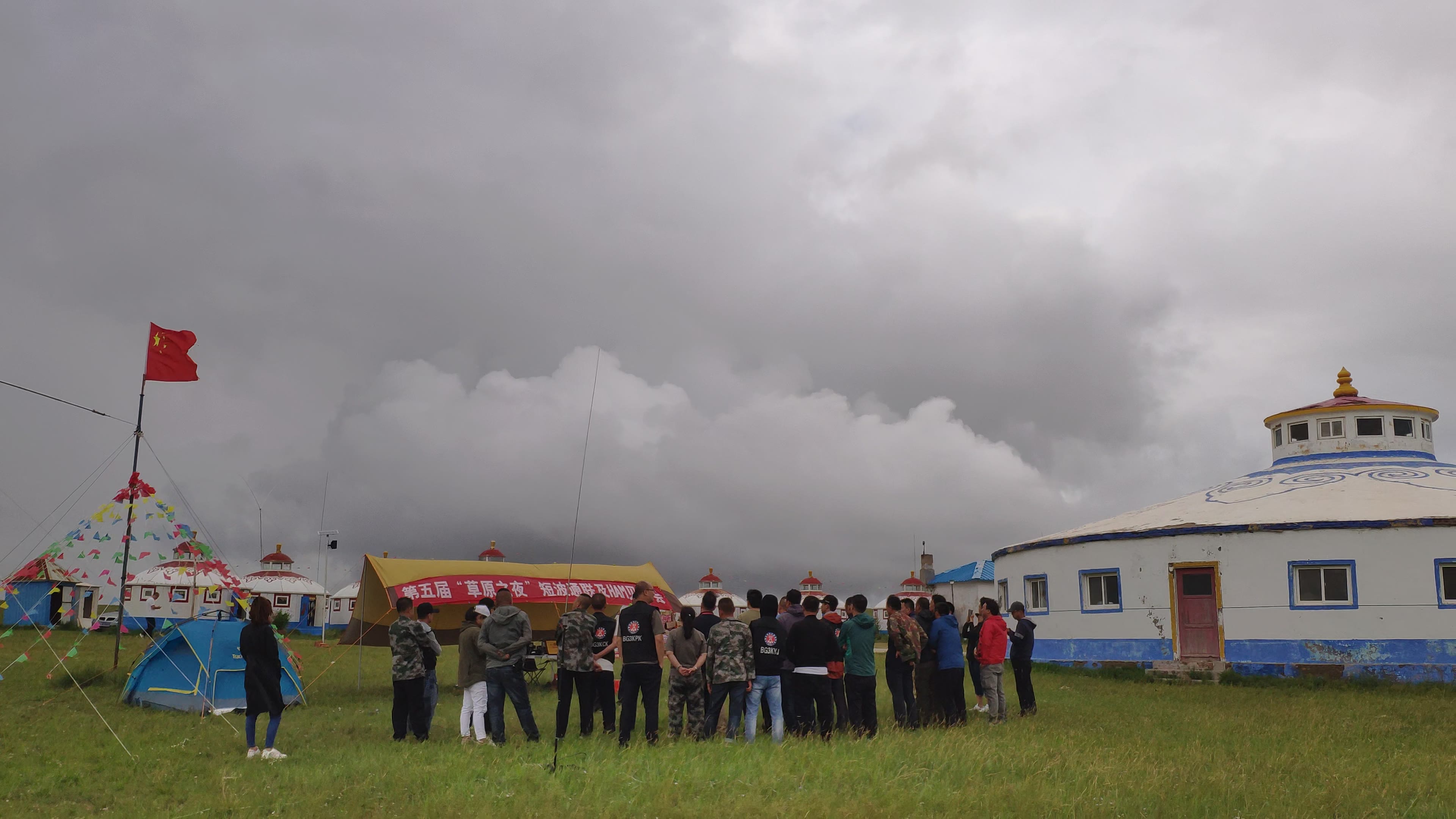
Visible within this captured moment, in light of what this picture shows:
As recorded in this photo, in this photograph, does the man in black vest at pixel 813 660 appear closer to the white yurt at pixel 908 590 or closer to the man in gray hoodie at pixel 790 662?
the man in gray hoodie at pixel 790 662

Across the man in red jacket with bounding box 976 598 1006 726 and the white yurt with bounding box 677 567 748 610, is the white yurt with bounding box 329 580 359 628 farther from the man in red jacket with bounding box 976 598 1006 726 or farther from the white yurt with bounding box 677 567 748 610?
the man in red jacket with bounding box 976 598 1006 726

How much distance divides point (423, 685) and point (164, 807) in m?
3.50

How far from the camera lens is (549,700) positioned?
57.4 ft

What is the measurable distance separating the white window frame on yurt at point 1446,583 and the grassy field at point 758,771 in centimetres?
696

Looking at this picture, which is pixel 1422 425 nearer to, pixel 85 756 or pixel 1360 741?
pixel 1360 741

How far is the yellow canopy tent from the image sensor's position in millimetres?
19359

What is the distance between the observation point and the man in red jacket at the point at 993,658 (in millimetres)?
13789

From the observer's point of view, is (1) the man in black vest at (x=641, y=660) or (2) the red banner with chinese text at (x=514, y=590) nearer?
(1) the man in black vest at (x=641, y=660)

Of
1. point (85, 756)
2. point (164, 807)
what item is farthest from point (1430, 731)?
point (85, 756)

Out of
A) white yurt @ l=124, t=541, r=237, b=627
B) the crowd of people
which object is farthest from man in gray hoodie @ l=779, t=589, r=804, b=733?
white yurt @ l=124, t=541, r=237, b=627

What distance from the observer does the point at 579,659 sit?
38.4 feet

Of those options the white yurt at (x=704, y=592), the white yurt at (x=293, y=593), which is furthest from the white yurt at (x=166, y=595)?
the white yurt at (x=704, y=592)

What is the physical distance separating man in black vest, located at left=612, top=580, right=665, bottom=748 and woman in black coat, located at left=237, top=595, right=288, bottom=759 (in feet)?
11.8

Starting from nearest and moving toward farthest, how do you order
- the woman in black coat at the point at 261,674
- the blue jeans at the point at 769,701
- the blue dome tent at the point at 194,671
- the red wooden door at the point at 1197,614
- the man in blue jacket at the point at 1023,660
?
1. the woman in black coat at the point at 261,674
2. the blue jeans at the point at 769,701
3. the man in blue jacket at the point at 1023,660
4. the blue dome tent at the point at 194,671
5. the red wooden door at the point at 1197,614
